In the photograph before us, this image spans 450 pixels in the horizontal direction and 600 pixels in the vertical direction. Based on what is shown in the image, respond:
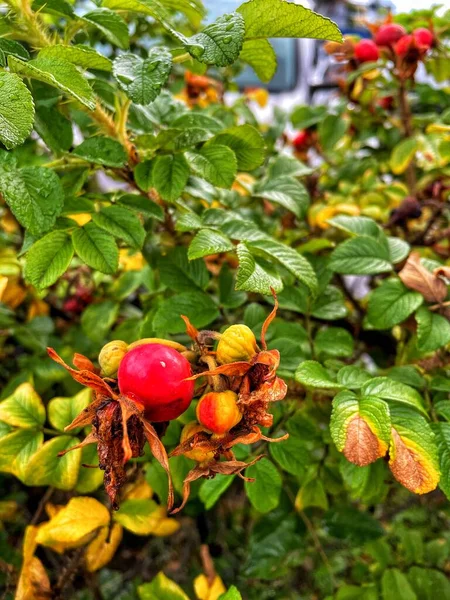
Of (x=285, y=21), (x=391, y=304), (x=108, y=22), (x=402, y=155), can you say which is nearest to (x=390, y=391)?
(x=391, y=304)

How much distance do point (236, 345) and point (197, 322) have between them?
0.70 feet

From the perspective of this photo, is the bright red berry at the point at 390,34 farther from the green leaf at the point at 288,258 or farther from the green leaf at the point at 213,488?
the green leaf at the point at 213,488

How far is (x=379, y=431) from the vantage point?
0.49 meters

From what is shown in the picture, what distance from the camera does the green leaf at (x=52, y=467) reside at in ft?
2.09

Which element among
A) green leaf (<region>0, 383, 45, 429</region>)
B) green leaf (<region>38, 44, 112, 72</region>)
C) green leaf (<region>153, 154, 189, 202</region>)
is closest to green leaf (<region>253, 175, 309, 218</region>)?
green leaf (<region>153, 154, 189, 202</region>)

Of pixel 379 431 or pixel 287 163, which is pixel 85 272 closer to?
pixel 287 163

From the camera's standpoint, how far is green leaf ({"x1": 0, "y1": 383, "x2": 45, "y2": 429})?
65 cm

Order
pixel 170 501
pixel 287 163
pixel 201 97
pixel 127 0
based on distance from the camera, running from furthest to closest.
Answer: pixel 201 97 → pixel 287 163 → pixel 127 0 → pixel 170 501

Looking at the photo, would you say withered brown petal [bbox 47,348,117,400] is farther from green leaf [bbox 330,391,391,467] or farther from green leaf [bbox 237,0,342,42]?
green leaf [bbox 237,0,342,42]

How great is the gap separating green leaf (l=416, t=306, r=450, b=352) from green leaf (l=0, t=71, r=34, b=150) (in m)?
0.48

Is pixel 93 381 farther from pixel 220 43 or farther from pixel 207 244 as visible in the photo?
pixel 220 43

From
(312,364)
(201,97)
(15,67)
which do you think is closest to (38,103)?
(15,67)

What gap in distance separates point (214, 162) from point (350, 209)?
440 millimetres

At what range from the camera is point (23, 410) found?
0.67m
